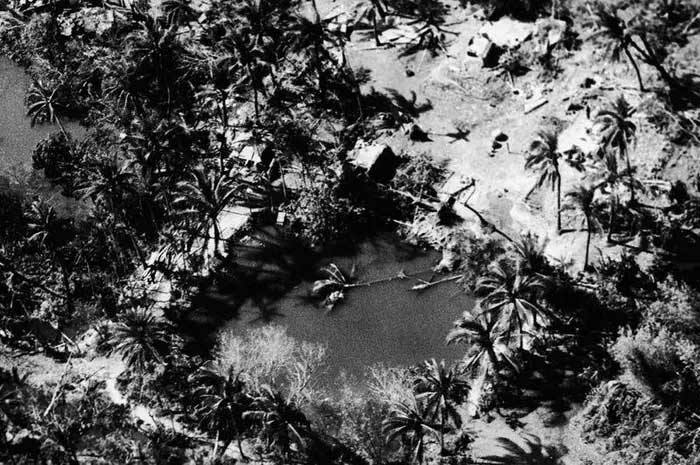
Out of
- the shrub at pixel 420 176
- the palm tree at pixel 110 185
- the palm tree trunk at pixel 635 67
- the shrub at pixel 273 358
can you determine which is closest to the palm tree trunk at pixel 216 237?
the palm tree at pixel 110 185

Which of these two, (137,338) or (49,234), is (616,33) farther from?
(49,234)

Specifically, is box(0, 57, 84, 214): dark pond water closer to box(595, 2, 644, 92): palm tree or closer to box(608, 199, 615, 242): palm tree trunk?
box(608, 199, 615, 242): palm tree trunk

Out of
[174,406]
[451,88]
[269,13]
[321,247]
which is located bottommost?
[174,406]

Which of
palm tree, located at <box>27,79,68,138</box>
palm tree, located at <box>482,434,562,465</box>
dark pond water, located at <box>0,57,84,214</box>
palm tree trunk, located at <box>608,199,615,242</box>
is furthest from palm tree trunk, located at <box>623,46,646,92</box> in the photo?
palm tree, located at <box>27,79,68,138</box>

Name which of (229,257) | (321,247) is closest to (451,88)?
(321,247)

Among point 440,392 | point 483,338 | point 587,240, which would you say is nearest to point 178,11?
point 587,240

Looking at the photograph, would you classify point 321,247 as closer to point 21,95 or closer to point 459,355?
point 459,355
